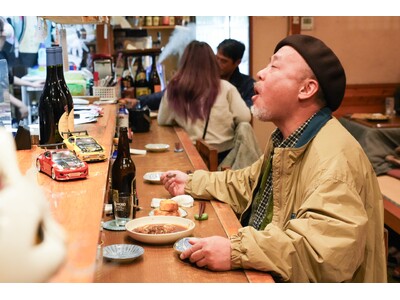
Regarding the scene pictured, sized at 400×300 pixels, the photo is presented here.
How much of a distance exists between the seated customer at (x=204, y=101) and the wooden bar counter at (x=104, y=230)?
3.75ft

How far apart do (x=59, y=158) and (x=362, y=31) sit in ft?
18.0

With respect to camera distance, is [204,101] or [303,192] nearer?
[303,192]

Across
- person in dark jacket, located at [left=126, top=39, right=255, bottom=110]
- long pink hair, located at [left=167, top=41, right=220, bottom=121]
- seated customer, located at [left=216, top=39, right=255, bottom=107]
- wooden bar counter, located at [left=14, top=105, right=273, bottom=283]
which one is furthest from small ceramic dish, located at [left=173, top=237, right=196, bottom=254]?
seated customer, located at [left=216, top=39, right=255, bottom=107]

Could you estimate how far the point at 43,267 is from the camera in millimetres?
607

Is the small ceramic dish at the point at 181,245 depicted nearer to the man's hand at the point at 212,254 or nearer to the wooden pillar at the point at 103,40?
the man's hand at the point at 212,254

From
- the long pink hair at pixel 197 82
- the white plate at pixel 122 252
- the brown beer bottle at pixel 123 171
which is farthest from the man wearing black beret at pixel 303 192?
the long pink hair at pixel 197 82

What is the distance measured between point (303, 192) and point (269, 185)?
0.91ft

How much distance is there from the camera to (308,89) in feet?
6.28

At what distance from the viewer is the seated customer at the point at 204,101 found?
3.95 m

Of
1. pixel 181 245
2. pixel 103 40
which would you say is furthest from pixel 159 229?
pixel 103 40

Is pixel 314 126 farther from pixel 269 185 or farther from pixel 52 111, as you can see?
pixel 52 111

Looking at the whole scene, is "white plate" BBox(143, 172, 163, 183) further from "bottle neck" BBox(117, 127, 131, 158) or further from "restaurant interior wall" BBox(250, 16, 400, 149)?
"restaurant interior wall" BBox(250, 16, 400, 149)

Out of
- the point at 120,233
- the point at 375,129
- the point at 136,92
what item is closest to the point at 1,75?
the point at 120,233

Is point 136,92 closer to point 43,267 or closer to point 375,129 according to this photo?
Answer: point 375,129
